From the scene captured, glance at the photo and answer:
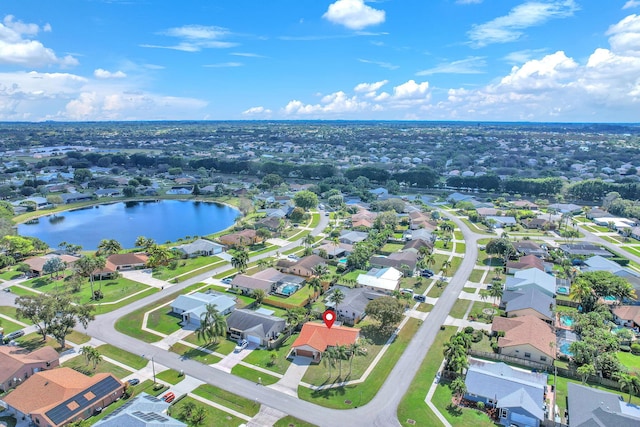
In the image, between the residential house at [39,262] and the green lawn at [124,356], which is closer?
the green lawn at [124,356]

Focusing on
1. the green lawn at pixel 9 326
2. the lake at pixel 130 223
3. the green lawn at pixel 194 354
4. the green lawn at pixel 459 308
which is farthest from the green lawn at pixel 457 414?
the lake at pixel 130 223

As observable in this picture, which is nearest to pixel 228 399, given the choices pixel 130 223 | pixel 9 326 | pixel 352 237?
pixel 9 326

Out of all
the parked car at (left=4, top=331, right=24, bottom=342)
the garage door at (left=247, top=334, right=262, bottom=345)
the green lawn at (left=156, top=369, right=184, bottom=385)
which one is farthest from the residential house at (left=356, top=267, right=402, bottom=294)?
the parked car at (left=4, top=331, right=24, bottom=342)

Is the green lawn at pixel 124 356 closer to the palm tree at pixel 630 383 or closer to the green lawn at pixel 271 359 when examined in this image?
the green lawn at pixel 271 359

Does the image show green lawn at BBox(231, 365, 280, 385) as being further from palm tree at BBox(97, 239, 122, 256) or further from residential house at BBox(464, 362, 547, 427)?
palm tree at BBox(97, 239, 122, 256)

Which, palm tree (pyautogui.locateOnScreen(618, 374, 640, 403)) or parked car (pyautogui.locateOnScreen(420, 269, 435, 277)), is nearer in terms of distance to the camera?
palm tree (pyautogui.locateOnScreen(618, 374, 640, 403))

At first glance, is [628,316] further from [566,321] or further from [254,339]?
[254,339]

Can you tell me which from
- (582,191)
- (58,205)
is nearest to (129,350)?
(58,205)

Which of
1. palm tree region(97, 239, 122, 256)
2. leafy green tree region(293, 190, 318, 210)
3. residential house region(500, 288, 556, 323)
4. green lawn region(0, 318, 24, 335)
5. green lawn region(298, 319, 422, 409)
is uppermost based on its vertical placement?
leafy green tree region(293, 190, 318, 210)
